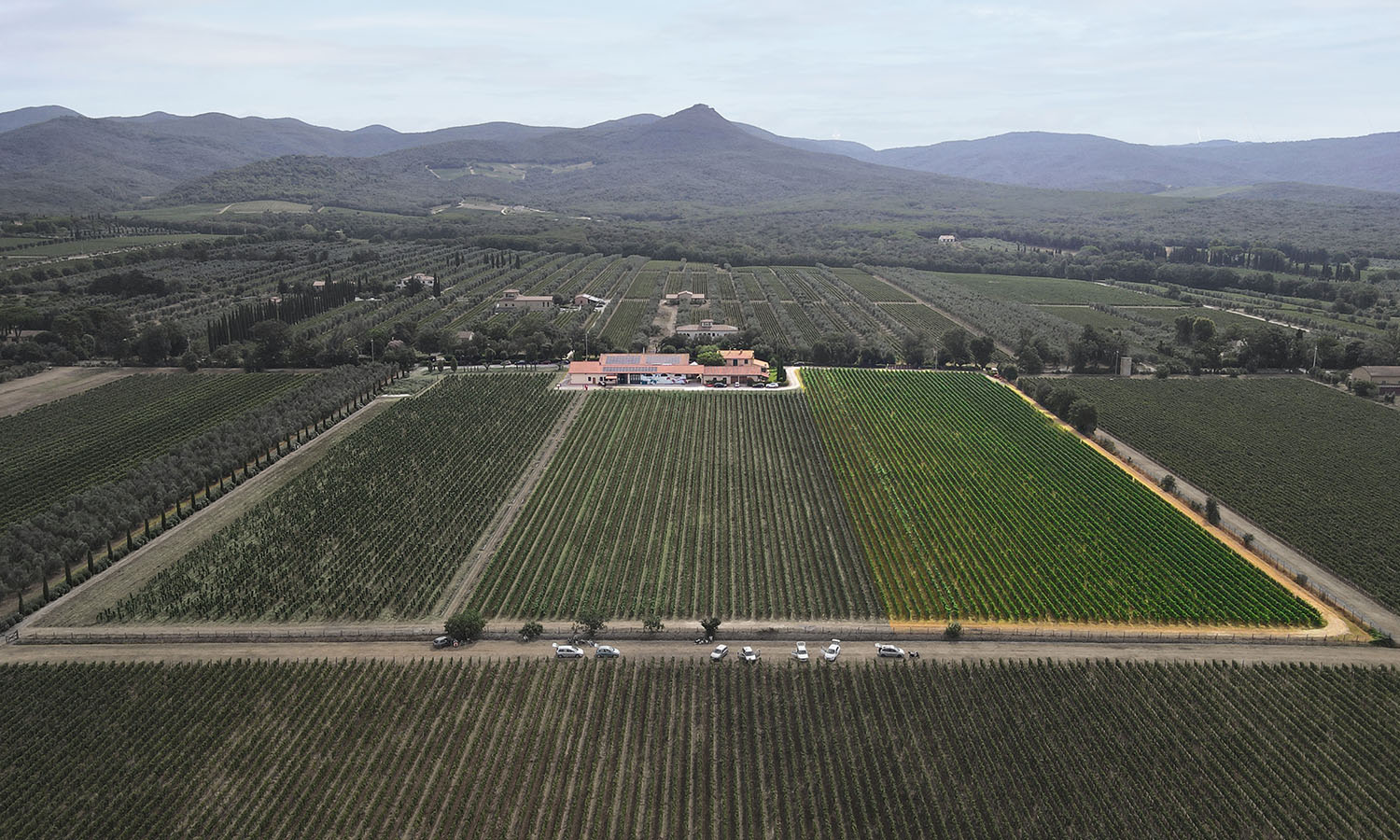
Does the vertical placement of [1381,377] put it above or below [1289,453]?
above

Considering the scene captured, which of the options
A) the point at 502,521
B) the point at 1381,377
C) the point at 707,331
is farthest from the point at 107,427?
the point at 1381,377

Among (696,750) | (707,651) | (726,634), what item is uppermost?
(726,634)

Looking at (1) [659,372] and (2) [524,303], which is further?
(2) [524,303]

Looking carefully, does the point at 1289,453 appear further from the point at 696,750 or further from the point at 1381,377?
the point at 696,750

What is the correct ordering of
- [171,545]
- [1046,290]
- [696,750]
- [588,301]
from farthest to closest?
[1046,290] → [588,301] → [171,545] → [696,750]

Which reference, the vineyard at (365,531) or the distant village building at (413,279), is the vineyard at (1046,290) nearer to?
the distant village building at (413,279)

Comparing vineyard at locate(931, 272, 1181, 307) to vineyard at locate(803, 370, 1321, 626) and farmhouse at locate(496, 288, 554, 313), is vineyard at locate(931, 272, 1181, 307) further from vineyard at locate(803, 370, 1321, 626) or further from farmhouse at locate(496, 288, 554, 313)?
farmhouse at locate(496, 288, 554, 313)

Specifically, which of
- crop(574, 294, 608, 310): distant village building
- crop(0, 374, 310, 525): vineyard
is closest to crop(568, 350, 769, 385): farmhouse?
crop(0, 374, 310, 525): vineyard
